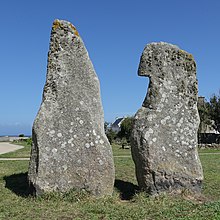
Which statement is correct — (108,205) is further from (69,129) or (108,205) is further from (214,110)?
(214,110)

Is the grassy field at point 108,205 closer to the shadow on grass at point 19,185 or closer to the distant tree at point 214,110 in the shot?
the shadow on grass at point 19,185

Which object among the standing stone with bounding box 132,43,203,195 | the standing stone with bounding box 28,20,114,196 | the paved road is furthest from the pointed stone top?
the paved road

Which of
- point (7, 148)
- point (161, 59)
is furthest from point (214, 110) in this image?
point (161, 59)

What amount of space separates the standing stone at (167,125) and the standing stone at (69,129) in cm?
104

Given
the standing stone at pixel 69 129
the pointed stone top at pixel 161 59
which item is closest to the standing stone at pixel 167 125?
the pointed stone top at pixel 161 59

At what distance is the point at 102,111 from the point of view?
10.8 meters

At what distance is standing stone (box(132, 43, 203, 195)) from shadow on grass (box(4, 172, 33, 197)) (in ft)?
10.7

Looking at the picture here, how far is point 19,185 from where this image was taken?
465 inches

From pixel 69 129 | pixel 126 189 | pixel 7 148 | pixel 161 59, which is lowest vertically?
pixel 7 148

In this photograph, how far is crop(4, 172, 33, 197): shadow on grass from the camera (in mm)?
10593

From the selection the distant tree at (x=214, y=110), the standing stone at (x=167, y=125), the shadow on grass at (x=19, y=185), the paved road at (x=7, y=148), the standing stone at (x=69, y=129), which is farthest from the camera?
the distant tree at (x=214, y=110)

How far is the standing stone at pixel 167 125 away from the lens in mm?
10227

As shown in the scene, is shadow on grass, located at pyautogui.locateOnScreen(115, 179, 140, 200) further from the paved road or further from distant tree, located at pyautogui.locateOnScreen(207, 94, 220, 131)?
distant tree, located at pyautogui.locateOnScreen(207, 94, 220, 131)

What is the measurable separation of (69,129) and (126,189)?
2.83m
